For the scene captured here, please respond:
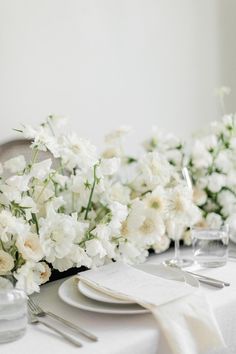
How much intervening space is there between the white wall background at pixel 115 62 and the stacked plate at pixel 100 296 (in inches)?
24.5

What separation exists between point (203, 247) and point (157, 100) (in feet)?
2.70

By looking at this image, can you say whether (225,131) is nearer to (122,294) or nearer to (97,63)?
(97,63)

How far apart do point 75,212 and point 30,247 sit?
17 cm

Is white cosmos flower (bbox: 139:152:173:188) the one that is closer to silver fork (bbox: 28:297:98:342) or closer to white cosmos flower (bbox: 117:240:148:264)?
white cosmos flower (bbox: 117:240:148:264)

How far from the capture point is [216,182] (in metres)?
1.62

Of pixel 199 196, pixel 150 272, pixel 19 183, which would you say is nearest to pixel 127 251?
pixel 150 272

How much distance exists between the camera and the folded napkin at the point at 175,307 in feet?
3.34

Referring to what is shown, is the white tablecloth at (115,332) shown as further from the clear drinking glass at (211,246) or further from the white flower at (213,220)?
the white flower at (213,220)

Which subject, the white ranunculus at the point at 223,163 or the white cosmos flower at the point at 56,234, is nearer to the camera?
the white cosmos flower at the point at 56,234

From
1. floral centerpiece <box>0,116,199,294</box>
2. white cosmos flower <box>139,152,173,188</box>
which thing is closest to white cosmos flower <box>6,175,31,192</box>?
floral centerpiece <box>0,116,199,294</box>

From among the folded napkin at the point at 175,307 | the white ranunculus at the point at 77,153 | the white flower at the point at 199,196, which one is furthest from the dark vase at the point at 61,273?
the white flower at the point at 199,196

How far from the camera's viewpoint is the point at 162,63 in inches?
82.8

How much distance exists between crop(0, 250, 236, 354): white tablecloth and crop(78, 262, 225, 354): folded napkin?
0.03 m

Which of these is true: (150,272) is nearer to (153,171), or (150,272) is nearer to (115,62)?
(153,171)
